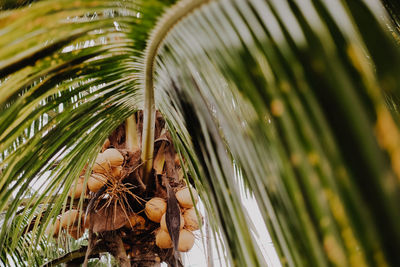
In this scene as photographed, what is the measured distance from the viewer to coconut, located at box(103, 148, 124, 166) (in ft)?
3.53

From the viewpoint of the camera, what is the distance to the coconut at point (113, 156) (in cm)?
108

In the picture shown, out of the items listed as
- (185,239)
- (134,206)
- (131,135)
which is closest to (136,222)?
(134,206)

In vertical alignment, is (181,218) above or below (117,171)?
below

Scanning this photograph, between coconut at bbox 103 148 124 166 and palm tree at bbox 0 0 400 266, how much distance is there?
1.74 ft

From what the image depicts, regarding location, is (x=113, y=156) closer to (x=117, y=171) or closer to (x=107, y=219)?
(x=117, y=171)

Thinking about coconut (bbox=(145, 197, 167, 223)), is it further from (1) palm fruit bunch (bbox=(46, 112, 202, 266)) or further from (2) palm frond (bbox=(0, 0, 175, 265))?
(2) palm frond (bbox=(0, 0, 175, 265))

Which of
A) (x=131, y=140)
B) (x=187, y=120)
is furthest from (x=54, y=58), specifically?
(x=131, y=140)

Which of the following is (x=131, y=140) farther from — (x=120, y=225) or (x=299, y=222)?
(x=299, y=222)

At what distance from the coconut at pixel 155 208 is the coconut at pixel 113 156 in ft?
0.53

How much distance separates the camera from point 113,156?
3.54 ft

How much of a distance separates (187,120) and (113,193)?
0.64 metres

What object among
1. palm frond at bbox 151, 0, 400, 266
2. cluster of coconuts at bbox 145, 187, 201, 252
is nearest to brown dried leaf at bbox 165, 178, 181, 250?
cluster of coconuts at bbox 145, 187, 201, 252

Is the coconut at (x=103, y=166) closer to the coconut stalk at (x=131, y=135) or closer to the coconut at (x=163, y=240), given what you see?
the coconut stalk at (x=131, y=135)

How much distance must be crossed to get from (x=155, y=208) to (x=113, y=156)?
207 mm
